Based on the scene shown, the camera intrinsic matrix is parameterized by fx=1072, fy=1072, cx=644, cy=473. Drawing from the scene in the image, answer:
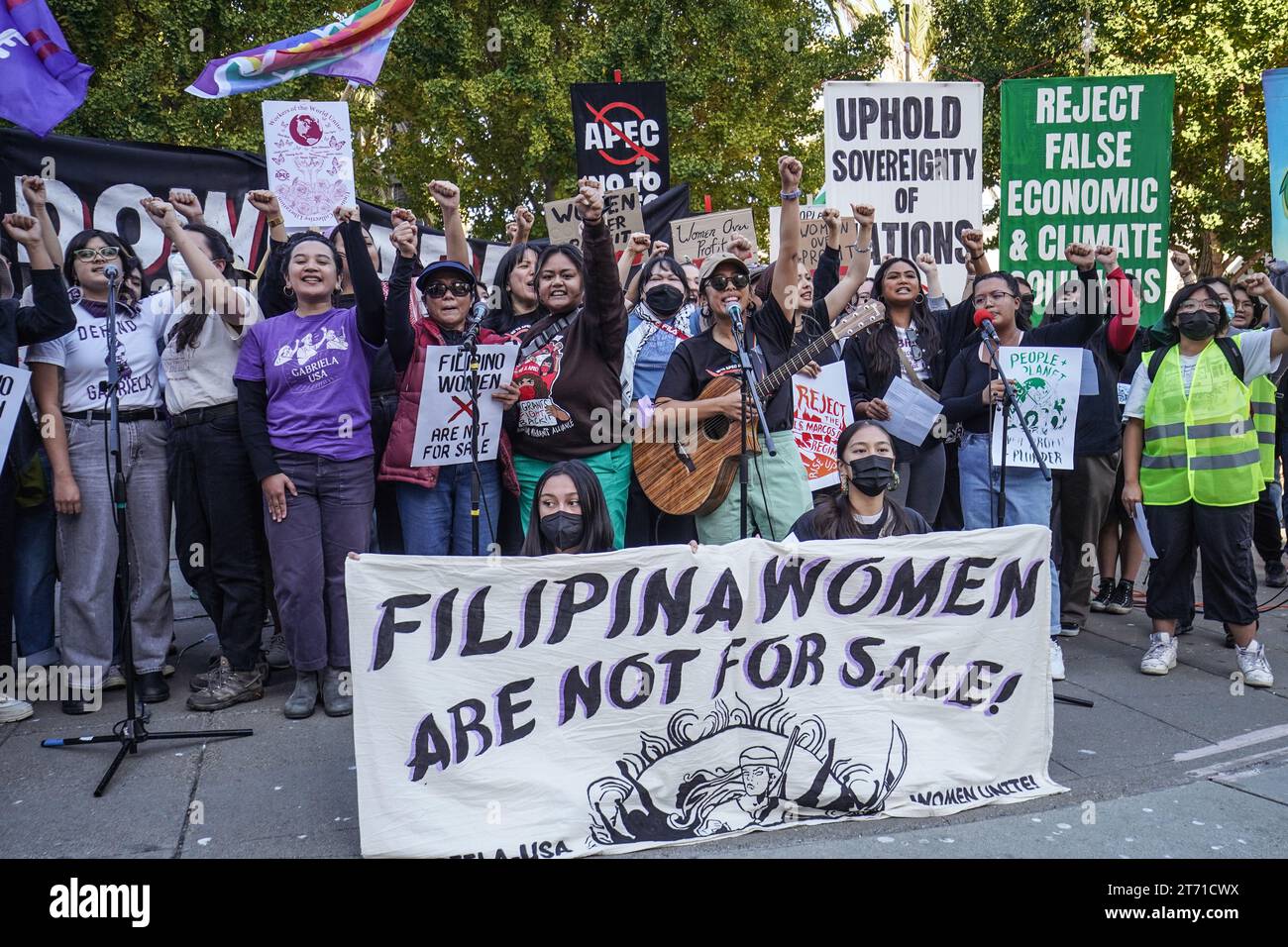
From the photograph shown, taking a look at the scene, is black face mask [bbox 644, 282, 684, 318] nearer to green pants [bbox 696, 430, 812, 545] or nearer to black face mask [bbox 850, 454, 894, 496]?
green pants [bbox 696, 430, 812, 545]

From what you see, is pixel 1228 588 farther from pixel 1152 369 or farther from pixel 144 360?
pixel 144 360

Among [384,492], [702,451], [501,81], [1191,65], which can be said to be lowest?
[384,492]

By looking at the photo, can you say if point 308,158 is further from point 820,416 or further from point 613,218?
point 820,416

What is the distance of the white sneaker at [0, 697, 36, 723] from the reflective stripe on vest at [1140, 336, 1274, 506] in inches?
228

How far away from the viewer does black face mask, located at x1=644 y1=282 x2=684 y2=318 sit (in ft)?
18.3

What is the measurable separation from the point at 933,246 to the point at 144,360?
5180mm

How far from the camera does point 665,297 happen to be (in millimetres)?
5590

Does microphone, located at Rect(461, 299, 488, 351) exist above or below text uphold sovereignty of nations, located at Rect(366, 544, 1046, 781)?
above

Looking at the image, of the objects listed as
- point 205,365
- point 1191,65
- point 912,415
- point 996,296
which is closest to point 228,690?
point 205,365

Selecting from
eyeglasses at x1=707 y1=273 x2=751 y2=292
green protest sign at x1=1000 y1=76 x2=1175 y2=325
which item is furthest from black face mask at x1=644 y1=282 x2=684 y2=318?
green protest sign at x1=1000 y1=76 x2=1175 y2=325

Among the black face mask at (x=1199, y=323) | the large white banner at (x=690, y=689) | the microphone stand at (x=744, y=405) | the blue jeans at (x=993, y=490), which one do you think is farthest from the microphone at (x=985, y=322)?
the large white banner at (x=690, y=689)

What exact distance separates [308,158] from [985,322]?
4.29 meters

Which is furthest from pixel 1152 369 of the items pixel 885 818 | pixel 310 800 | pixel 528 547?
pixel 310 800

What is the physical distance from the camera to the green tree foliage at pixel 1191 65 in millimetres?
15625
